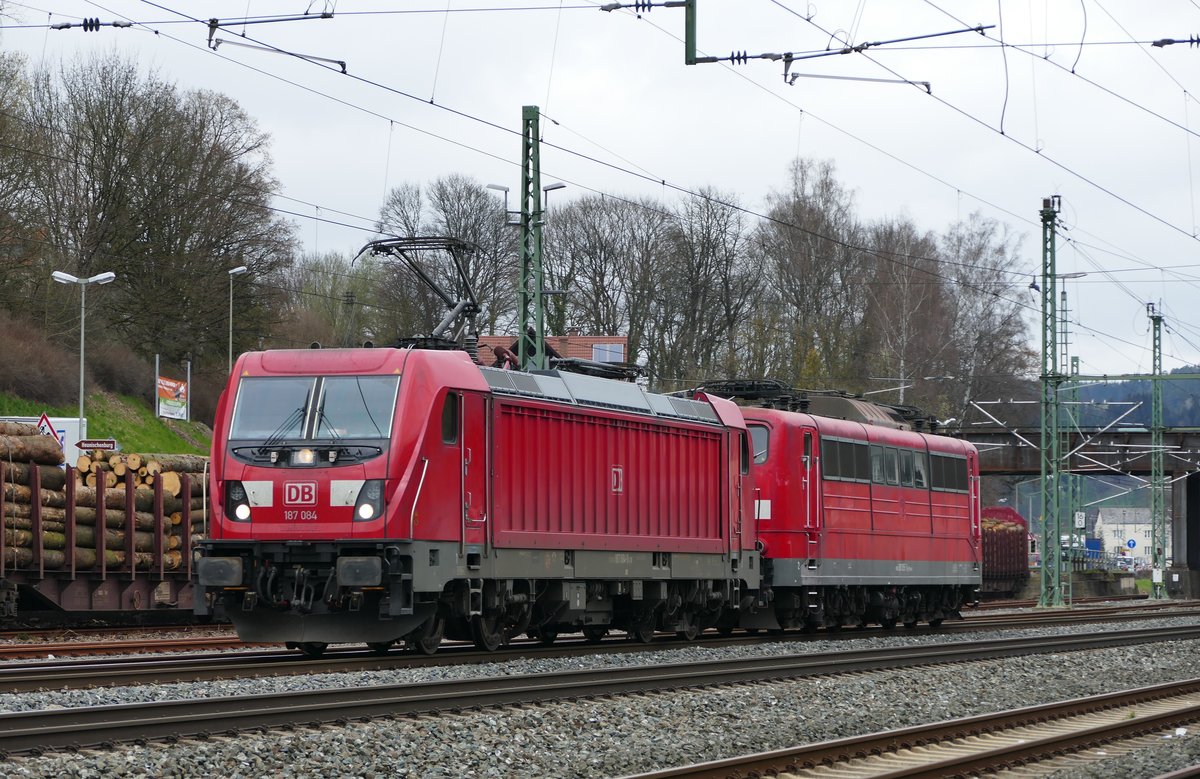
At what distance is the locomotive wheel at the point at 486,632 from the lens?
57.8 feet

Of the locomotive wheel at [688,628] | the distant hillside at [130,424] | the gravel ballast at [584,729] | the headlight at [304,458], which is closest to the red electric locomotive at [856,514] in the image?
the locomotive wheel at [688,628]

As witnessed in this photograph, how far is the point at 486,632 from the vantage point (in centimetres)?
1772

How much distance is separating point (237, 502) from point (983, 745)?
785cm

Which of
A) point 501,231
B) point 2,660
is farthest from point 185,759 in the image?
point 501,231

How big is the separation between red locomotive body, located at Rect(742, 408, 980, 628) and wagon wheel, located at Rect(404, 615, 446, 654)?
767cm

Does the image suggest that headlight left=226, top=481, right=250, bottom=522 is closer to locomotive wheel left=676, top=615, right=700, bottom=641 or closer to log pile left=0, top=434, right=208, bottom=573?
log pile left=0, top=434, right=208, bottom=573

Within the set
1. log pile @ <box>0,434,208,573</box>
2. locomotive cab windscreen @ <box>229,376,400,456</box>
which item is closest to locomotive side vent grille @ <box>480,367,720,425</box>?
locomotive cab windscreen @ <box>229,376,400,456</box>

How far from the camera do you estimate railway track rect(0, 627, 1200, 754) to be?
10.2m

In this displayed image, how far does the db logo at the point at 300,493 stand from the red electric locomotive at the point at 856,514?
9.46m

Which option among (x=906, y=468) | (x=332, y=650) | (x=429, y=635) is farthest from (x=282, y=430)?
(x=906, y=468)

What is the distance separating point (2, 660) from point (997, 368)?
6316 cm

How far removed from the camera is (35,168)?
5412cm

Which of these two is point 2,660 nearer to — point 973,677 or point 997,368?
point 973,677

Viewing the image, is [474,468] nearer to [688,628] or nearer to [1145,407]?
[688,628]
